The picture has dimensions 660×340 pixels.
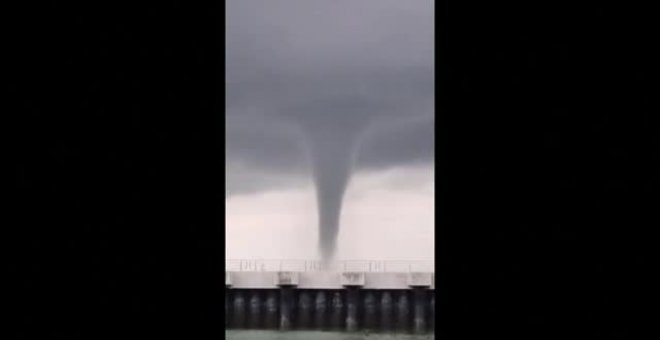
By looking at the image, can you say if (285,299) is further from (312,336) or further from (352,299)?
(352,299)

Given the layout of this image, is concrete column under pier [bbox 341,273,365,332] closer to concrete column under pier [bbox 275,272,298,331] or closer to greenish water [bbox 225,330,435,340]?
greenish water [bbox 225,330,435,340]

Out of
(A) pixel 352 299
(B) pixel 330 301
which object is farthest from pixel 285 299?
(A) pixel 352 299

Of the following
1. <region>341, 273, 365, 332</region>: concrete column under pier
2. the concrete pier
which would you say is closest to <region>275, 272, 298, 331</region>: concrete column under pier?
the concrete pier

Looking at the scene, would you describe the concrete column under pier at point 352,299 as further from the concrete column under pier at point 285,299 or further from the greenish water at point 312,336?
the concrete column under pier at point 285,299

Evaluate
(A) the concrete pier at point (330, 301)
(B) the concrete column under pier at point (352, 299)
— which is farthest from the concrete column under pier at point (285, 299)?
(B) the concrete column under pier at point (352, 299)
